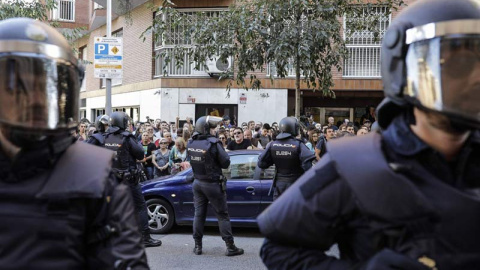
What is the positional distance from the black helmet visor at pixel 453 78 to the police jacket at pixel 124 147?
6.20 m

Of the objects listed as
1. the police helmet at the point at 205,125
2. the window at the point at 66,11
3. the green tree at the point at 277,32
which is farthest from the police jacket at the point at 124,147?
the window at the point at 66,11

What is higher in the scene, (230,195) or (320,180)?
(320,180)

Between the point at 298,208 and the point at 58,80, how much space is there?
1.01 meters

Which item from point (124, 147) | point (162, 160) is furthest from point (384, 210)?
point (162, 160)

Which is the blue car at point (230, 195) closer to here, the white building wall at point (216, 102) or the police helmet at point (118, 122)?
the police helmet at point (118, 122)

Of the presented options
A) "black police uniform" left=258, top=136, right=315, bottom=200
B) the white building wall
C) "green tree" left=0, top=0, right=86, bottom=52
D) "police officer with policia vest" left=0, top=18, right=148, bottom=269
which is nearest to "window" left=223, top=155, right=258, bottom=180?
"black police uniform" left=258, top=136, right=315, bottom=200

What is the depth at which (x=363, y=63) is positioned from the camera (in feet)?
59.4

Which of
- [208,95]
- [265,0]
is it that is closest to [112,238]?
[265,0]

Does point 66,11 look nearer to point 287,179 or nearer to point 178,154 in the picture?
point 178,154

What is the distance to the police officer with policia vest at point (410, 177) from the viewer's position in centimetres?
156

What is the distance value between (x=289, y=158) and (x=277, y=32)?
364 cm

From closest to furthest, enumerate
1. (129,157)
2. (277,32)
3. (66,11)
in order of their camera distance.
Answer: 1. (129,157)
2. (277,32)
3. (66,11)

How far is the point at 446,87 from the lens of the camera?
5.46 ft

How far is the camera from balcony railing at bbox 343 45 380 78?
59.2ft
